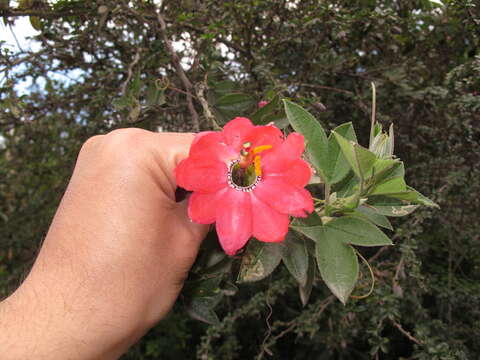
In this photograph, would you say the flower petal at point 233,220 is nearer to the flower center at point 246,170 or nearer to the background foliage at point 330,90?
the flower center at point 246,170

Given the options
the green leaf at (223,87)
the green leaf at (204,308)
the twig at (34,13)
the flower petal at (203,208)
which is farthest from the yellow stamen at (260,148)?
the twig at (34,13)

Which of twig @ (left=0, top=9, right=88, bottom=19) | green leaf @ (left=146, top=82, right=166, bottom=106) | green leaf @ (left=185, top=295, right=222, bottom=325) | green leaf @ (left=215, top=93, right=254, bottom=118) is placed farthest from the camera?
twig @ (left=0, top=9, right=88, bottom=19)

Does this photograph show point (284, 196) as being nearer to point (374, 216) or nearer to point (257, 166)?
point (257, 166)

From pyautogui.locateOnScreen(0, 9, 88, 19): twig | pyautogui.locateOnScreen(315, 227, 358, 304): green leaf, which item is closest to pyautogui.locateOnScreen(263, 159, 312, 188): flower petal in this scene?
pyautogui.locateOnScreen(315, 227, 358, 304): green leaf

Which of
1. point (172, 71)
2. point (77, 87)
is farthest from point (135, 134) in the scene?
point (77, 87)

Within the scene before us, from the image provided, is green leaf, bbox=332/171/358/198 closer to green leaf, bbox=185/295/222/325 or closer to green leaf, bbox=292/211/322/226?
green leaf, bbox=292/211/322/226
